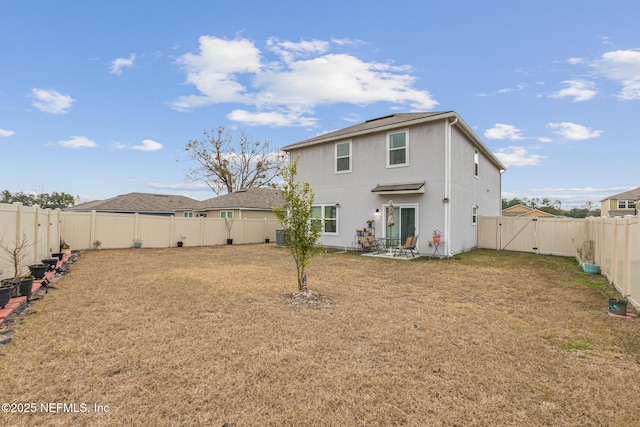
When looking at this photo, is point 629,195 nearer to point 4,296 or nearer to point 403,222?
point 403,222

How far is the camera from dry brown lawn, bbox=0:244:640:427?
243 cm

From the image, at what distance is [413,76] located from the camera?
14758 millimetres

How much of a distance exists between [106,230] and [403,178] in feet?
49.1

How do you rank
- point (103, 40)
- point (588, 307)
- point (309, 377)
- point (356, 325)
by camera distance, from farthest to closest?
point (103, 40)
point (588, 307)
point (356, 325)
point (309, 377)

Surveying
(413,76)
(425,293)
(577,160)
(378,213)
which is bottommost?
(425,293)

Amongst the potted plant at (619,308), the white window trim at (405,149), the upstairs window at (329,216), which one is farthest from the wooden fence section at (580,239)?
the upstairs window at (329,216)

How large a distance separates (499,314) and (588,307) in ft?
6.26

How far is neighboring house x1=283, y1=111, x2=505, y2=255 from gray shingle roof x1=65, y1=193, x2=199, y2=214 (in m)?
19.2

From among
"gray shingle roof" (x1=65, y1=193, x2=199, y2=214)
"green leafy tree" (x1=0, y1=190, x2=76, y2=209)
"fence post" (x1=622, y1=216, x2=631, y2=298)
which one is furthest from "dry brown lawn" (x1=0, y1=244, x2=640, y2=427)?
"green leafy tree" (x1=0, y1=190, x2=76, y2=209)

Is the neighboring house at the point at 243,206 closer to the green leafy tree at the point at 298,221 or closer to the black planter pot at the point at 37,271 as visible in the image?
the black planter pot at the point at 37,271

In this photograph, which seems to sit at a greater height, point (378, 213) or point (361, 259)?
point (378, 213)

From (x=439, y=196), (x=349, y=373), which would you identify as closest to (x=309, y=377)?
(x=349, y=373)

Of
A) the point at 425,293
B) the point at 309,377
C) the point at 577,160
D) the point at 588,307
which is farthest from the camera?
the point at 577,160

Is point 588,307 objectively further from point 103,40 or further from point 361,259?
point 103,40
